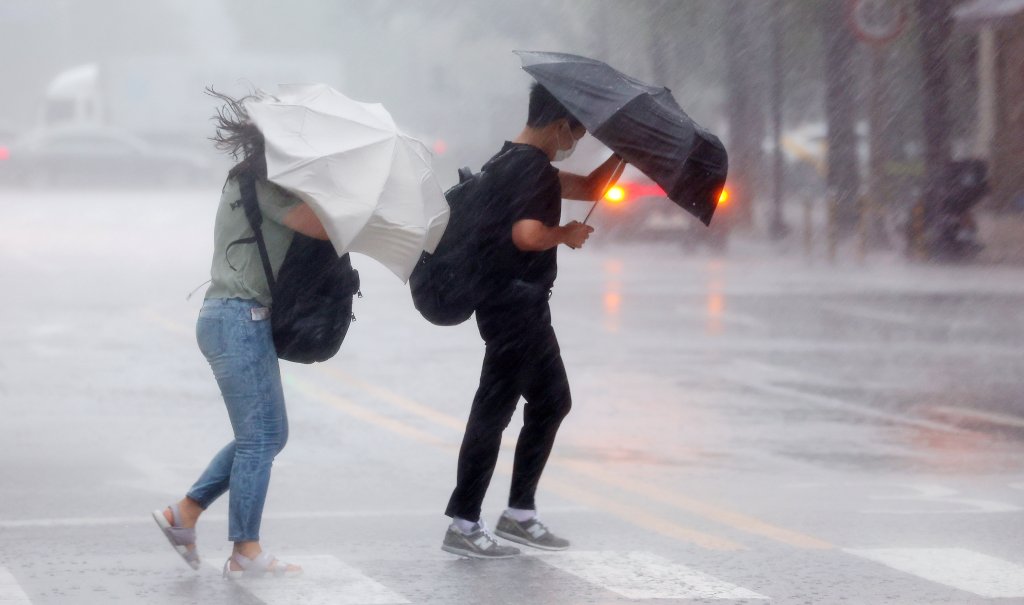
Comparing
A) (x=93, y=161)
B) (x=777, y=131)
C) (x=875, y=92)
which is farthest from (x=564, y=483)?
(x=93, y=161)

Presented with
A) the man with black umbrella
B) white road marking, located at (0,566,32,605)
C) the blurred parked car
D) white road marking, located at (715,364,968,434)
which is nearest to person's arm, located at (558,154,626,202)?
the man with black umbrella

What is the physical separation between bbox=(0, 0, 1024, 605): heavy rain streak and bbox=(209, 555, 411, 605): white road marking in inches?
0.7

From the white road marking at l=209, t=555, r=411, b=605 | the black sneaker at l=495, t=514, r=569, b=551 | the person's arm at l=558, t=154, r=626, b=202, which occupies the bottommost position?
the white road marking at l=209, t=555, r=411, b=605

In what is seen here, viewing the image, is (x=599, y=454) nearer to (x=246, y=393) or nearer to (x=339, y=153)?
(x=246, y=393)

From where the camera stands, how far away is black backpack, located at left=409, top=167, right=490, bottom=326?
691 cm

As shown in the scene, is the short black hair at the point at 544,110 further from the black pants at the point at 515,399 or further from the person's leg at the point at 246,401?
the person's leg at the point at 246,401

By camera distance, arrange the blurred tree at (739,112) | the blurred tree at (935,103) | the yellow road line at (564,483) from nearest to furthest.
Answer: the yellow road line at (564,483) → the blurred tree at (935,103) → the blurred tree at (739,112)

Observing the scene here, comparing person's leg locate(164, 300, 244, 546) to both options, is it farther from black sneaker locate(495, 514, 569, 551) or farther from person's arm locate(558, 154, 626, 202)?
person's arm locate(558, 154, 626, 202)

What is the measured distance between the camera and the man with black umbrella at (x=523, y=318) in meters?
6.91

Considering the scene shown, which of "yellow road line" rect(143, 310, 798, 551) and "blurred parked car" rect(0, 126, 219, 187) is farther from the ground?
"blurred parked car" rect(0, 126, 219, 187)

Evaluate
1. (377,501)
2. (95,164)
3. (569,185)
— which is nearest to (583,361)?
(377,501)

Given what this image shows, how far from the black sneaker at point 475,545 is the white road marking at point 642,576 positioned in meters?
0.16

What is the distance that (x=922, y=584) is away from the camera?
22.2ft

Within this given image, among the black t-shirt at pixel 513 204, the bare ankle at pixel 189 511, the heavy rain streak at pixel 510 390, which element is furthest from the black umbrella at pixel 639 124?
the bare ankle at pixel 189 511
